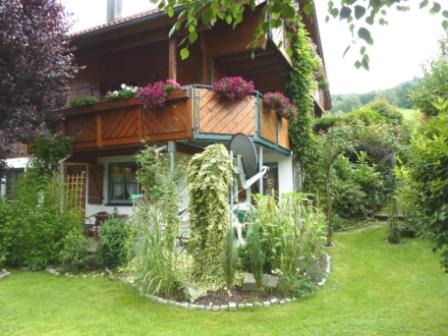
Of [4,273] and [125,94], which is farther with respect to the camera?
[125,94]

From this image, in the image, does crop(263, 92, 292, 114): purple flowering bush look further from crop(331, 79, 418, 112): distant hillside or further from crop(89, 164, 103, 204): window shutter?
crop(331, 79, 418, 112): distant hillside

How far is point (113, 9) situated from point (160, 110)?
7974 mm

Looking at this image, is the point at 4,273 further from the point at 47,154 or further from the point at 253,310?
the point at 253,310

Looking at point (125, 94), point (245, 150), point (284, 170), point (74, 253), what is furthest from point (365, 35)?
point (284, 170)

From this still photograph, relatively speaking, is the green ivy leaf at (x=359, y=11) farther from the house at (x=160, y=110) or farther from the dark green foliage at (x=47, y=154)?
the dark green foliage at (x=47, y=154)

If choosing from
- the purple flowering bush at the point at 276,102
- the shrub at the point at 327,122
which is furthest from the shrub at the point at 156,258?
the shrub at the point at 327,122

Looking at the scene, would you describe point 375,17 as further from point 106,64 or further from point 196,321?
point 106,64

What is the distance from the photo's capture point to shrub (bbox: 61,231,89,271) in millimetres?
6887

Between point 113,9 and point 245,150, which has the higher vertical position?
point 113,9

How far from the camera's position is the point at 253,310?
4.75 metres

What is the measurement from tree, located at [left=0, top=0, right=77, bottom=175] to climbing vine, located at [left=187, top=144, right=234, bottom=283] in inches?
157

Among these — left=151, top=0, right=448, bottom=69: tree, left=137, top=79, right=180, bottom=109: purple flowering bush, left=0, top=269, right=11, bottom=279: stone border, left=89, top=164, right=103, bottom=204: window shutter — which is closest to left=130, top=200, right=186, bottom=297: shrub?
left=0, top=269, right=11, bottom=279: stone border

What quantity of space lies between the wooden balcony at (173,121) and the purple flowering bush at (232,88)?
0.50 ft

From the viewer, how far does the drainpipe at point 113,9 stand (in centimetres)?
1390
